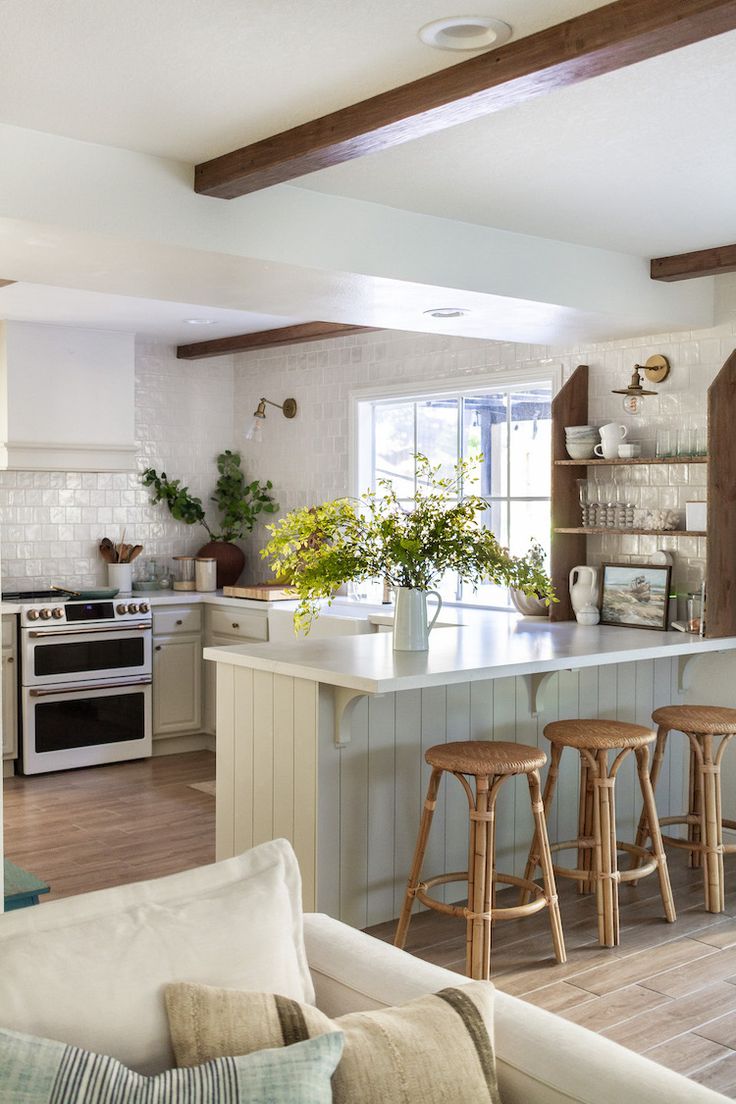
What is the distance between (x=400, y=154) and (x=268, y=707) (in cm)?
191

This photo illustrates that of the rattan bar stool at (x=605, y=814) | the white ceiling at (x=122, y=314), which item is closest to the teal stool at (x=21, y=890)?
the rattan bar stool at (x=605, y=814)

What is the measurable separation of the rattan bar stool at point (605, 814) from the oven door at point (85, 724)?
3.14 metres

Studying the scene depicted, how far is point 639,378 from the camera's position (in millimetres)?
4949

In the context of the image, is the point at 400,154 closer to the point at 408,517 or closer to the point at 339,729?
the point at 408,517

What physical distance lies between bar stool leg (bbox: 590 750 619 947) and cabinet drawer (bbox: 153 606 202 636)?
3.50 meters

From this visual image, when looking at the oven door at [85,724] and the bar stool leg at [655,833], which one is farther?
the oven door at [85,724]

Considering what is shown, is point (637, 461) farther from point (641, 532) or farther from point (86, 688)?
point (86, 688)

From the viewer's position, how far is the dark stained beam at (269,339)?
621 cm

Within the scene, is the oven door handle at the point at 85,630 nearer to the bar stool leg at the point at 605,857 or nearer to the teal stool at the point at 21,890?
the teal stool at the point at 21,890

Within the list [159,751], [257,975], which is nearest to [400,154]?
[257,975]

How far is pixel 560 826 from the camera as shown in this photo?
4648 mm

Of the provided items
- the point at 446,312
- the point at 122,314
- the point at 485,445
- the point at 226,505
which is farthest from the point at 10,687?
the point at 446,312

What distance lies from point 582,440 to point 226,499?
309 cm

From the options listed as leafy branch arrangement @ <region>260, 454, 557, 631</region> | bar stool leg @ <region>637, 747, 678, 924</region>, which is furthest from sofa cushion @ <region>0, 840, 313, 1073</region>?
bar stool leg @ <region>637, 747, 678, 924</region>
